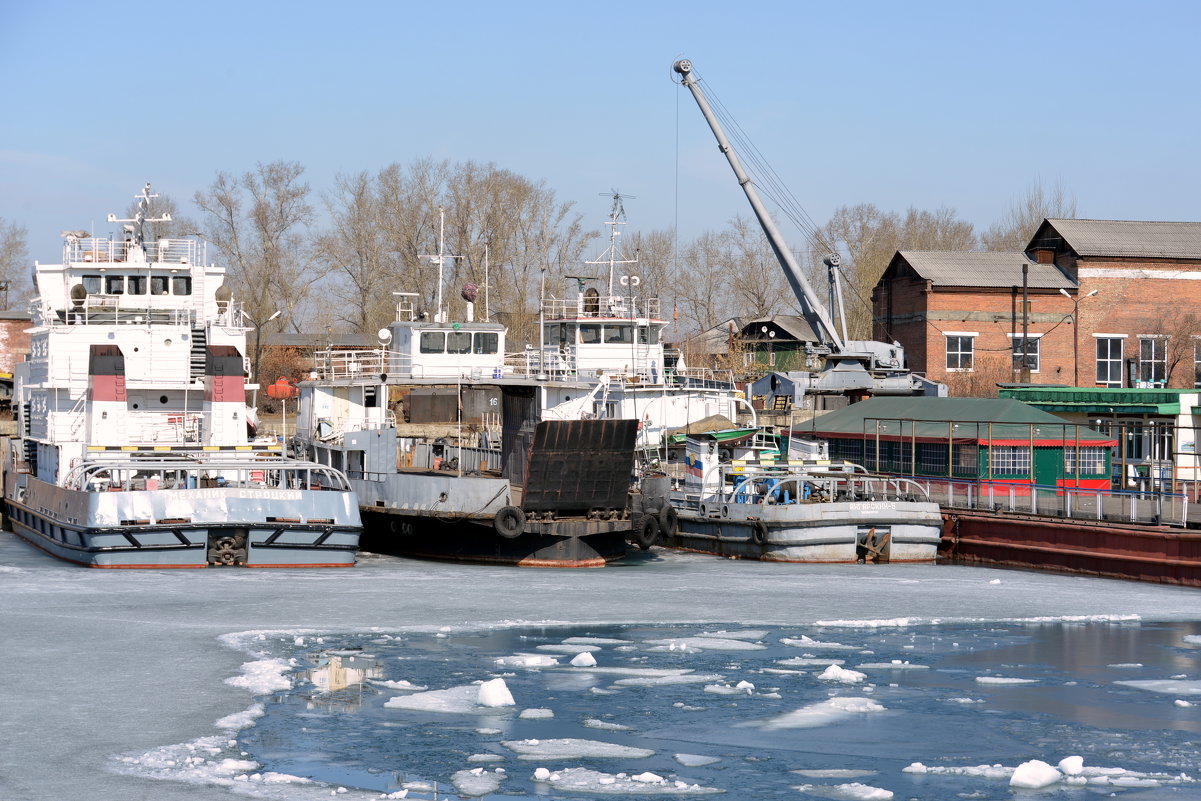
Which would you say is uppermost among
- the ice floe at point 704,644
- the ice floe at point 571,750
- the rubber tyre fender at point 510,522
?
the rubber tyre fender at point 510,522

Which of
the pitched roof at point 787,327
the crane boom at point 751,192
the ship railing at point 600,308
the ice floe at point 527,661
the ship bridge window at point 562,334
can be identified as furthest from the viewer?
the pitched roof at point 787,327

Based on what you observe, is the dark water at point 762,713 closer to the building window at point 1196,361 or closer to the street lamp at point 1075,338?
the building window at point 1196,361

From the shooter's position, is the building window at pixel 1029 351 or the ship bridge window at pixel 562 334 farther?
the building window at pixel 1029 351

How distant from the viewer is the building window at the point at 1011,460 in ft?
110

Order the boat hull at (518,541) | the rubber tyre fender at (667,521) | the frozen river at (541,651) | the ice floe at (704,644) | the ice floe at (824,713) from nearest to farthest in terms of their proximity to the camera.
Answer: the frozen river at (541,651)
the ice floe at (824,713)
the ice floe at (704,644)
the boat hull at (518,541)
the rubber tyre fender at (667,521)

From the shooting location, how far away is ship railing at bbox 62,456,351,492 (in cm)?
2611

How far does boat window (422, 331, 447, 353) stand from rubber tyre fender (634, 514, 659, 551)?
8.30m

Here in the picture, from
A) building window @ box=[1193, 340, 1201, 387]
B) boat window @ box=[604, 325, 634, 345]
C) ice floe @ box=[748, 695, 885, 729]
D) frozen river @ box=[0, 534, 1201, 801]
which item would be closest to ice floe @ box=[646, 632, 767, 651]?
frozen river @ box=[0, 534, 1201, 801]

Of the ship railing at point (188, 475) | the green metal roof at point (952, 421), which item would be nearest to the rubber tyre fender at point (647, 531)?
the ship railing at point (188, 475)

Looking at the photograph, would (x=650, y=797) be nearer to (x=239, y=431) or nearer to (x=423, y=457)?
(x=239, y=431)

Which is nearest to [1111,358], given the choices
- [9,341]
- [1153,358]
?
[1153,358]

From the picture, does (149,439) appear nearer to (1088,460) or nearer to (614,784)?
(614,784)

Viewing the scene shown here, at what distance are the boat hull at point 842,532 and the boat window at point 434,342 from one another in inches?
319

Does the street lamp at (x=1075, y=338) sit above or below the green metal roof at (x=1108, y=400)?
above
